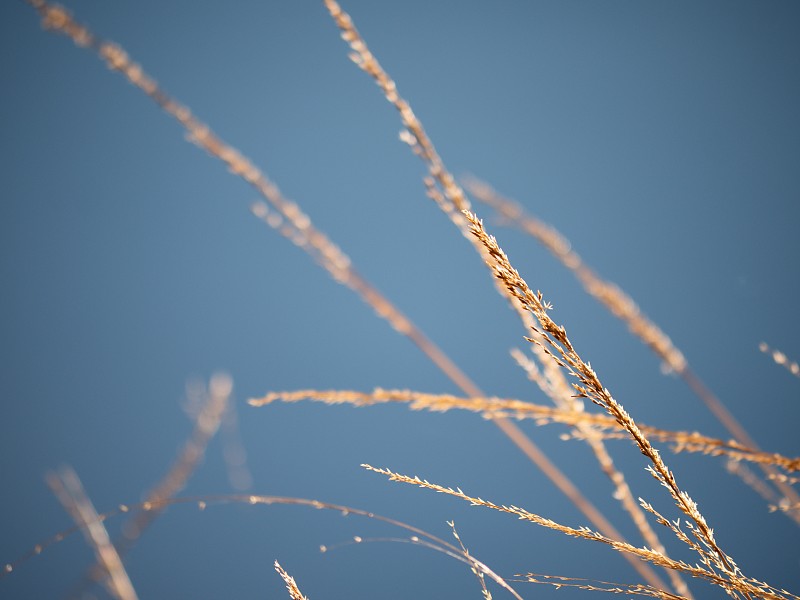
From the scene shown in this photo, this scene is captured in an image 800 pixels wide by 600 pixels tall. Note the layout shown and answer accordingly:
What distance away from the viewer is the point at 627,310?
942 mm

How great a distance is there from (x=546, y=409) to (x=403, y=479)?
0.22 m

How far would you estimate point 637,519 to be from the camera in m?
0.79

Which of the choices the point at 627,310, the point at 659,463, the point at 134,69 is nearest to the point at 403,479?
the point at 659,463

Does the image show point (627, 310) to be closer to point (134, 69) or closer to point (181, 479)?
point (134, 69)

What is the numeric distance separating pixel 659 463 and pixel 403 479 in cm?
32

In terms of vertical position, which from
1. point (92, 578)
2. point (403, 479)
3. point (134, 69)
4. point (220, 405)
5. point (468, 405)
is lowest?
point (92, 578)

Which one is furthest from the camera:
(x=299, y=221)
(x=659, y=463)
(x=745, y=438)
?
(x=745, y=438)

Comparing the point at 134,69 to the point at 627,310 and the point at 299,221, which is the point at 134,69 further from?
the point at 627,310

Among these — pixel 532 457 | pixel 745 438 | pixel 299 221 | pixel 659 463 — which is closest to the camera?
pixel 659 463

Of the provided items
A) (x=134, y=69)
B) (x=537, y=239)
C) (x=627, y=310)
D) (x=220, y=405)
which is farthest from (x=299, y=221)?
(x=220, y=405)

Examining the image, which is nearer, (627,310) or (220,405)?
(627,310)

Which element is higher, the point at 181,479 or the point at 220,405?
the point at 220,405

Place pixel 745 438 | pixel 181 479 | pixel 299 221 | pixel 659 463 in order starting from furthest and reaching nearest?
pixel 181 479, pixel 745 438, pixel 299 221, pixel 659 463

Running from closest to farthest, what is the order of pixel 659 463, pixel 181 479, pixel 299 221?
pixel 659 463 < pixel 299 221 < pixel 181 479
